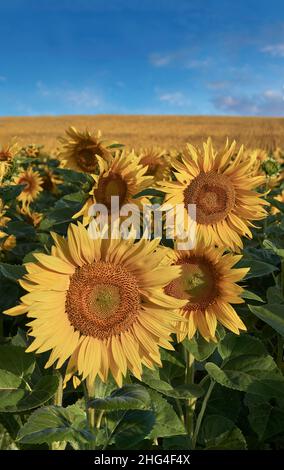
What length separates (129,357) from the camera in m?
2.16

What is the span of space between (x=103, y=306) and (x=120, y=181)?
1626 mm

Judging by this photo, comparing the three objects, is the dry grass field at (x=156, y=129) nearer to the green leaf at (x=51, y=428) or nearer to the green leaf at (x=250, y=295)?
the green leaf at (x=250, y=295)

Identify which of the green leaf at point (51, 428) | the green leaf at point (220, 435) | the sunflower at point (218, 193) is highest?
the sunflower at point (218, 193)

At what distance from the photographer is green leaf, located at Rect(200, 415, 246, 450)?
8.59ft

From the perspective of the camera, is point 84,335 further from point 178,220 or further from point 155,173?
point 155,173

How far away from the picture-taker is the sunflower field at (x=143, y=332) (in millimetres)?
2078

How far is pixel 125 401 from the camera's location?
193cm

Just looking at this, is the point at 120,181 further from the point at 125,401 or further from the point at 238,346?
the point at 125,401

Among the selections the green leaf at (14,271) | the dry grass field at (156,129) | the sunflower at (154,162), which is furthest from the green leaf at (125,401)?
the dry grass field at (156,129)

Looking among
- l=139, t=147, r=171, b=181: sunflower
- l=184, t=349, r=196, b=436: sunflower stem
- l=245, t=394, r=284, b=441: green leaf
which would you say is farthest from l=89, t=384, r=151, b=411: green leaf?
l=139, t=147, r=171, b=181: sunflower

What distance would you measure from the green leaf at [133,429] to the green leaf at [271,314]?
2.12 ft

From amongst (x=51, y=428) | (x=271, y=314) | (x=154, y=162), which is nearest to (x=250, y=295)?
(x=271, y=314)

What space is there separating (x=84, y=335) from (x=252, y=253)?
1.84m

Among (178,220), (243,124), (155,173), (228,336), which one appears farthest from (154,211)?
(243,124)
